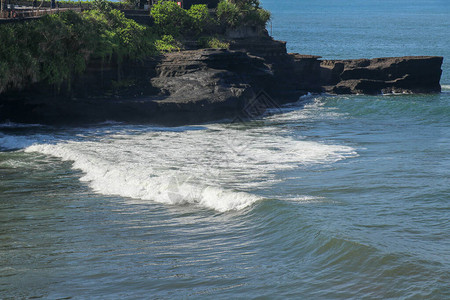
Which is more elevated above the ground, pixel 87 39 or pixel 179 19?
pixel 179 19

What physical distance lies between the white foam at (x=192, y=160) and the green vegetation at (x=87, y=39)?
13.6 ft

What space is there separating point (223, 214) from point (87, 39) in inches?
674

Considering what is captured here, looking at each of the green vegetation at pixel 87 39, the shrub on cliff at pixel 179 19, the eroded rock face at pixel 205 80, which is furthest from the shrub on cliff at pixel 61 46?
the shrub on cliff at pixel 179 19

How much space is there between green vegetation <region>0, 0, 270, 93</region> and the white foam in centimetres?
414

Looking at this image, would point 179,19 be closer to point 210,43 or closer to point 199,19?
point 199,19

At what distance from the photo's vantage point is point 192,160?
58.7 ft

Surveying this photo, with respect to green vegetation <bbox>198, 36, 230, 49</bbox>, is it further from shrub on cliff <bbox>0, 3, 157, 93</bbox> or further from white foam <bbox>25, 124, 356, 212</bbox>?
white foam <bbox>25, 124, 356, 212</bbox>

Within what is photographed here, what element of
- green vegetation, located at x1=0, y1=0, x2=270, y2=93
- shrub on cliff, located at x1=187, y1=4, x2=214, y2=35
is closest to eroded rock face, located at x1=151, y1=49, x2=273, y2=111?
green vegetation, located at x1=0, y1=0, x2=270, y2=93

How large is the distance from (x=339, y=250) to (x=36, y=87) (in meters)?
19.3

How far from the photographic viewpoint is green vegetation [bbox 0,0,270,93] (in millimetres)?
23641

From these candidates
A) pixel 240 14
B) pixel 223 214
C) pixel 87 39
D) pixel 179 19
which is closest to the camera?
pixel 223 214

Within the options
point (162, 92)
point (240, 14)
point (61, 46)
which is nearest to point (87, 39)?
point (61, 46)

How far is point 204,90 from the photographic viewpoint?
28047 millimetres

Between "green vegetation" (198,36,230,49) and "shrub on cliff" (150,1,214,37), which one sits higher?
"shrub on cliff" (150,1,214,37)
